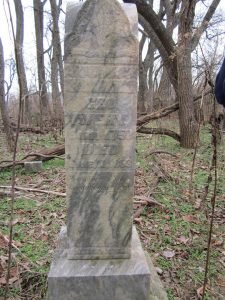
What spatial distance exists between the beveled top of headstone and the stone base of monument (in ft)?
4.95

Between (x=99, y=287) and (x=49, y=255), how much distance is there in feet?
3.42

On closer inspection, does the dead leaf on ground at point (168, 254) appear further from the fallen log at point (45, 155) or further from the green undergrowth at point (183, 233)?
the fallen log at point (45, 155)

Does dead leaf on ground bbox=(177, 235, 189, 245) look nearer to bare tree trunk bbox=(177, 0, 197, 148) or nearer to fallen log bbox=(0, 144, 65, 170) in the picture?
fallen log bbox=(0, 144, 65, 170)

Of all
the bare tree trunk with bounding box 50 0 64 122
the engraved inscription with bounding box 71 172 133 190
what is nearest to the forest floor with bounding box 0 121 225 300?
the engraved inscription with bounding box 71 172 133 190

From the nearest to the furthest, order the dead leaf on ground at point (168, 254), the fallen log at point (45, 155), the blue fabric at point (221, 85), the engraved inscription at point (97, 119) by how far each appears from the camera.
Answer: the engraved inscription at point (97, 119)
the blue fabric at point (221, 85)
the dead leaf on ground at point (168, 254)
the fallen log at point (45, 155)

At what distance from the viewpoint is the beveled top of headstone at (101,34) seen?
2.17 m

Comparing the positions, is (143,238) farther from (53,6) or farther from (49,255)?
(53,6)

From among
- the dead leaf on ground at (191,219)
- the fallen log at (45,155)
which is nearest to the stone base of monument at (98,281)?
the dead leaf on ground at (191,219)

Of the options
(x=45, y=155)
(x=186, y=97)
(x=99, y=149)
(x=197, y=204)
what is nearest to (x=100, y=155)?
(x=99, y=149)

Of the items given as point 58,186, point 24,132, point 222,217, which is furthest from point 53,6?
point 222,217

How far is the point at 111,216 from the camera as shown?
246 cm

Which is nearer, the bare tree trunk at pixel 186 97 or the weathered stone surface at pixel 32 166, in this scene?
the weathered stone surface at pixel 32 166

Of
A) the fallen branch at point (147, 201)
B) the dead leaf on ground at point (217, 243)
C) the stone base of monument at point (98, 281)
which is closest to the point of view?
the stone base of monument at point (98, 281)

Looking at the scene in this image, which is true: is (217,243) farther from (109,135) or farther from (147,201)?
(109,135)
